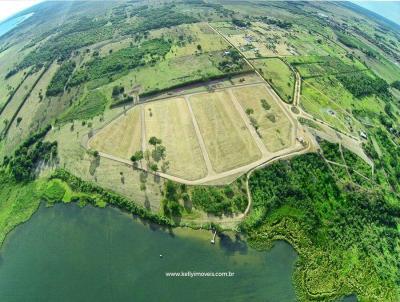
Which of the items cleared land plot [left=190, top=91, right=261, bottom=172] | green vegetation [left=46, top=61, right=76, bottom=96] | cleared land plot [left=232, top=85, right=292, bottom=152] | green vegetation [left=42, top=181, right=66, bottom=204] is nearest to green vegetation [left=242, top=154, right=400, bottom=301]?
cleared land plot [left=190, top=91, right=261, bottom=172]

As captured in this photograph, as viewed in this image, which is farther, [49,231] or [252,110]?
[252,110]

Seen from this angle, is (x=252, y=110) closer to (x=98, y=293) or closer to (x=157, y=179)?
(x=157, y=179)

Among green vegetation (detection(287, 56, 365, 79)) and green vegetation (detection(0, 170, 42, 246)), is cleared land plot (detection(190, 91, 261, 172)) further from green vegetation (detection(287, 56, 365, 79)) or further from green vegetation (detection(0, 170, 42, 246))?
green vegetation (detection(0, 170, 42, 246))

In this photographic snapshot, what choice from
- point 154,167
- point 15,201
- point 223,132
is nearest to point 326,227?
point 223,132

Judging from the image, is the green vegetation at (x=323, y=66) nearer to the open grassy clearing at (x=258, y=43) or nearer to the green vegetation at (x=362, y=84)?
the green vegetation at (x=362, y=84)

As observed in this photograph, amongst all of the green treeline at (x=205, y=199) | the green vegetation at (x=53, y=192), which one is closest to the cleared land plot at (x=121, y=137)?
the green vegetation at (x=53, y=192)

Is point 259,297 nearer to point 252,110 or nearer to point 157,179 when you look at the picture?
point 157,179

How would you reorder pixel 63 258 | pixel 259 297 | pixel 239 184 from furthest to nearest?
pixel 239 184, pixel 63 258, pixel 259 297

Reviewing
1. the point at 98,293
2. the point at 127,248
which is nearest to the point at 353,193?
the point at 127,248

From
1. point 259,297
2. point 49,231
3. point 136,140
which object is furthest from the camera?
point 136,140
